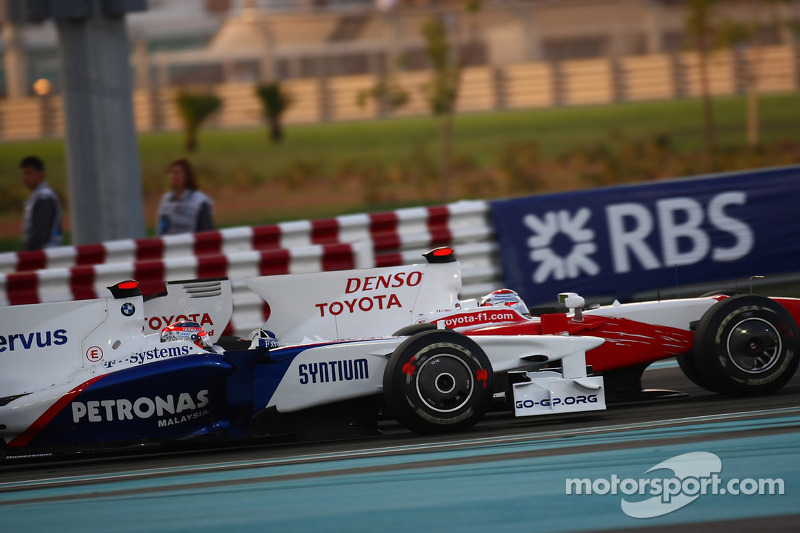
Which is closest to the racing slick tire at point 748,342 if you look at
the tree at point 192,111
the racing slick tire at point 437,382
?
the racing slick tire at point 437,382

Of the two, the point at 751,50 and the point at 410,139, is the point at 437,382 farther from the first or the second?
the point at 751,50

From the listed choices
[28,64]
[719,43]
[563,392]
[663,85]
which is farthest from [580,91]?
[563,392]

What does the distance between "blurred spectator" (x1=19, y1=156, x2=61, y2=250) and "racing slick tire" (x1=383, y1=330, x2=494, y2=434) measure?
15.4 ft

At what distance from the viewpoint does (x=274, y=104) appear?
97.0ft

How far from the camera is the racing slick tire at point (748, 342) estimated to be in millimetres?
6047

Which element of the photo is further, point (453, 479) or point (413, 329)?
point (413, 329)

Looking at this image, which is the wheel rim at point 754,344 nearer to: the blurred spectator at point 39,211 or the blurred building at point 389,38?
the blurred spectator at point 39,211

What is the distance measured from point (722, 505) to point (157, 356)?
2.91 m

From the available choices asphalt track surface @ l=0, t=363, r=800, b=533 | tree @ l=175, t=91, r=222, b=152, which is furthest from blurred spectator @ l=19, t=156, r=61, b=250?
tree @ l=175, t=91, r=222, b=152

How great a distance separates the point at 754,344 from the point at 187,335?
309cm

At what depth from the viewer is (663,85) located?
30.8m

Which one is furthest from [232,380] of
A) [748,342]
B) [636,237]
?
[636,237]

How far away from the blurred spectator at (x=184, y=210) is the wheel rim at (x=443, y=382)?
414cm

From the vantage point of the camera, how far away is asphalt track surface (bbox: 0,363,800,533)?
4.29m
